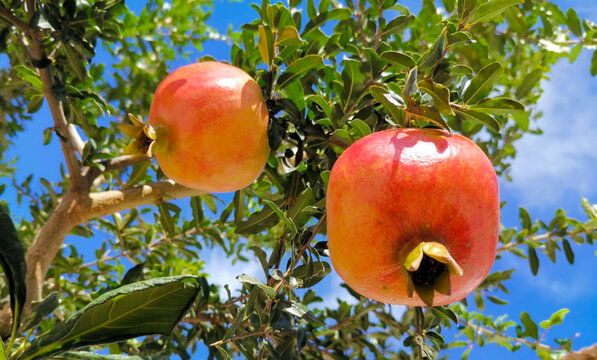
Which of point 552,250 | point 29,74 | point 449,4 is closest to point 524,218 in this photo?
point 552,250

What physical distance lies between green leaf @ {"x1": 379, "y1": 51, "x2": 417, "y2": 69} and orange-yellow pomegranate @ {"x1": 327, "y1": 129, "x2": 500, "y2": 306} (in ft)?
0.80

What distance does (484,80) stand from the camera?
3.54 feet

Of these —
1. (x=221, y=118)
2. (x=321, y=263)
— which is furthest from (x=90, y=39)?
(x=321, y=263)

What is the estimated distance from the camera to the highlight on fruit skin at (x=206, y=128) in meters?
1.19

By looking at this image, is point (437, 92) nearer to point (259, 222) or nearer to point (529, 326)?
point (259, 222)

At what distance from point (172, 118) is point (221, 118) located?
120 mm

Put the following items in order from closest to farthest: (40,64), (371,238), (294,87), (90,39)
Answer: (371,238) → (294,87) → (40,64) → (90,39)

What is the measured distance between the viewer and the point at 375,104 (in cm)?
148

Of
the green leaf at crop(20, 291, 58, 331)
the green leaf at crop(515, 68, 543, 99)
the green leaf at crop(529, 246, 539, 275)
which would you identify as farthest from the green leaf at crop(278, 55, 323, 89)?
the green leaf at crop(529, 246, 539, 275)

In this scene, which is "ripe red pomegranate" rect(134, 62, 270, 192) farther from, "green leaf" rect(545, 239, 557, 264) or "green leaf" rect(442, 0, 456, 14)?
"green leaf" rect(545, 239, 557, 264)

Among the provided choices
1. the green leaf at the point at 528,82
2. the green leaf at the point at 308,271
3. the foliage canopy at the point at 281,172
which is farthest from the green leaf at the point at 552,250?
the green leaf at the point at 308,271

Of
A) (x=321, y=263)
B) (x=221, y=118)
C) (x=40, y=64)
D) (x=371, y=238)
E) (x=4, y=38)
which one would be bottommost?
(x=321, y=263)

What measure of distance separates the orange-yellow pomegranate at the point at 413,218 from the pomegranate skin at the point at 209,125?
0.35 m

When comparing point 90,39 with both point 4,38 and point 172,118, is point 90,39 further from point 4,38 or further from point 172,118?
point 172,118
